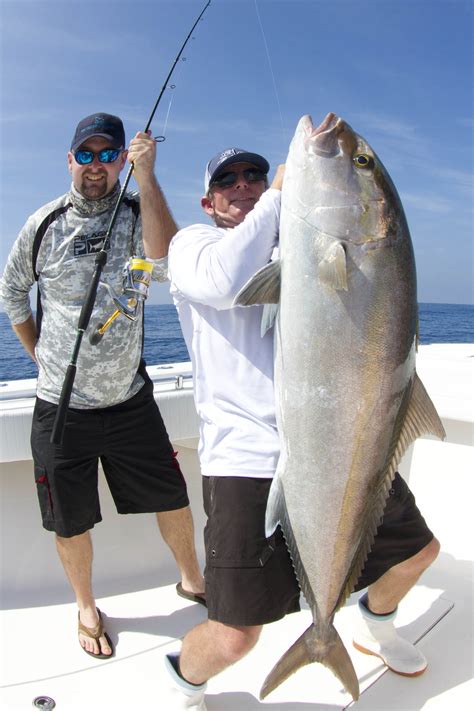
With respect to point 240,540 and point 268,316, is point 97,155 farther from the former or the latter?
point 240,540

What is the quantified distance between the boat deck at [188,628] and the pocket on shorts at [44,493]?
615 millimetres

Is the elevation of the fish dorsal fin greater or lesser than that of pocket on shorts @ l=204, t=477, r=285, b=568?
greater

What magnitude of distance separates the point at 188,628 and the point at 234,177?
2.30 m

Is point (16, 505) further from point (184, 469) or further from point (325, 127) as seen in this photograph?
point (325, 127)

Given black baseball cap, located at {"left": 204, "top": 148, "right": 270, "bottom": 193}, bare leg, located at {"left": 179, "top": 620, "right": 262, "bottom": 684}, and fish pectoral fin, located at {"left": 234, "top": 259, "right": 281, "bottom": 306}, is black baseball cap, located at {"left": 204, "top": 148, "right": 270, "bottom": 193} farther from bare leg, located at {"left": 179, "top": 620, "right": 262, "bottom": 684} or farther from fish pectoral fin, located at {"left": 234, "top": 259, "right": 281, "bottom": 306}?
bare leg, located at {"left": 179, "top": 620, "right": 262, "bottom": 684}

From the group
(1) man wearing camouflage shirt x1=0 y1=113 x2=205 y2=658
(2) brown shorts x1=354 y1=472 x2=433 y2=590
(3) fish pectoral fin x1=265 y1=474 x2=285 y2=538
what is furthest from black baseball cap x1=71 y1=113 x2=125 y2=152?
(2) brown shorts x1=354 y1=472 x2=433 y2=590

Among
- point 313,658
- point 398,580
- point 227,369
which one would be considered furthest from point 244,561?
point 398,580

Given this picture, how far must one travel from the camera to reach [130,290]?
2.97 meters

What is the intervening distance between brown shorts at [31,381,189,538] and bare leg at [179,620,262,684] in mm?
1016

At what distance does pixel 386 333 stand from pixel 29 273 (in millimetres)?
2153

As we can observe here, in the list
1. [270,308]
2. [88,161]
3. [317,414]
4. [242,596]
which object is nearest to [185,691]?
[242,596]

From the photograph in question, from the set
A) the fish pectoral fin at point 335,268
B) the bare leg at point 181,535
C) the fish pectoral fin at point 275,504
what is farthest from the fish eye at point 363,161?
the bare leg at point 181,535

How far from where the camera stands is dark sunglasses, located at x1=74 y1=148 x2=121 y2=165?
3.06 metres

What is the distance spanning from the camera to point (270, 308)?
6.14ft
